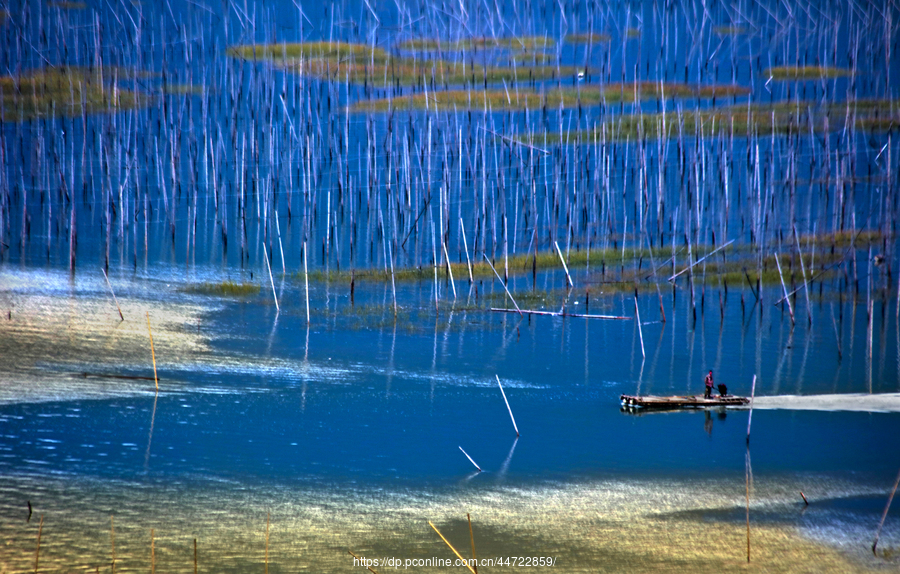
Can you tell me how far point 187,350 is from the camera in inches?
643

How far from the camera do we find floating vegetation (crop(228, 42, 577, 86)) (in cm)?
3256

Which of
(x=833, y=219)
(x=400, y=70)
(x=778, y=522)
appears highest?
(x=400, y=70)

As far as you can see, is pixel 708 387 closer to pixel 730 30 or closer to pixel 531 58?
pixel 531 58

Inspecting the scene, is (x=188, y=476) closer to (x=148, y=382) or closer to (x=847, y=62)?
(x=148, y=382)

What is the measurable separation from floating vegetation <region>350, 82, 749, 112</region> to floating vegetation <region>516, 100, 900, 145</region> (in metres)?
0.82

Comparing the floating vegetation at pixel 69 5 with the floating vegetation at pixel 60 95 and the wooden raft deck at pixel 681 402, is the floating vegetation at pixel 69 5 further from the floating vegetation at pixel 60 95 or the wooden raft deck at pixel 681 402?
the wooden raft deck at pixel 681 402

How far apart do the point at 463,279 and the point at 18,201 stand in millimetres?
12118

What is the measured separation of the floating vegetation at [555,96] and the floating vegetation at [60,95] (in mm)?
7109

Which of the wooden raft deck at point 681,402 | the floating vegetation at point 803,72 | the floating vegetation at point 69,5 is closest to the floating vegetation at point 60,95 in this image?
the floating vegetation at point 69,5

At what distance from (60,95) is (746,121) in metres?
20.5

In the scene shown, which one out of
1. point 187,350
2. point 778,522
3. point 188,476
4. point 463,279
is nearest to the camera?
point 778,522

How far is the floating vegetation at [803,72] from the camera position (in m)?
32.7

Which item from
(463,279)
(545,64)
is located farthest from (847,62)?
(463,279)

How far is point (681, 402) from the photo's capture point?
13867mm
